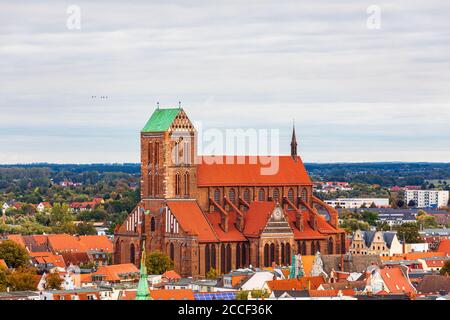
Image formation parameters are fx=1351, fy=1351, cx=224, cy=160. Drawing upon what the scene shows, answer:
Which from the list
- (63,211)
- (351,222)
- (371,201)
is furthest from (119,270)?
(371,201)

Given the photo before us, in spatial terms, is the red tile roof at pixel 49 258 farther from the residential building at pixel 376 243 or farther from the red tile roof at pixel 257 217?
the residential building at pixel 376 243

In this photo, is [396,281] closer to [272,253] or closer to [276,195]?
[272,253]

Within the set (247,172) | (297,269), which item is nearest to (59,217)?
(247,172)

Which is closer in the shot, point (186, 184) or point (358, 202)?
point (186, 184)

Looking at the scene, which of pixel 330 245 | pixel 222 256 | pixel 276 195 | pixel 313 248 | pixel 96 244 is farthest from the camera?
pixel 96 244

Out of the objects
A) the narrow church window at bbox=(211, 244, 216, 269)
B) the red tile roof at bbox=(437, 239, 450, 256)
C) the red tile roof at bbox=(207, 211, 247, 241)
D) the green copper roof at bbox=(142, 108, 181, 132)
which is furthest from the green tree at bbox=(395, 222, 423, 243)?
the narrow church window at bbox=(211, 244, 216, 269)

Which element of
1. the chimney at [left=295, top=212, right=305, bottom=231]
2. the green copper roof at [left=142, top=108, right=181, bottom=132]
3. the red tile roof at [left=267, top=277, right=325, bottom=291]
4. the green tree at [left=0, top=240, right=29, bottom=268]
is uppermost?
the green copper roof at [left=142, top=108, right=181, bottom=132]

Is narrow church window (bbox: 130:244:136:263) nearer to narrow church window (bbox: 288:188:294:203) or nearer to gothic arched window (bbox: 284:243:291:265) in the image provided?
gothic arched window (bbox: 284:243:291:265)
